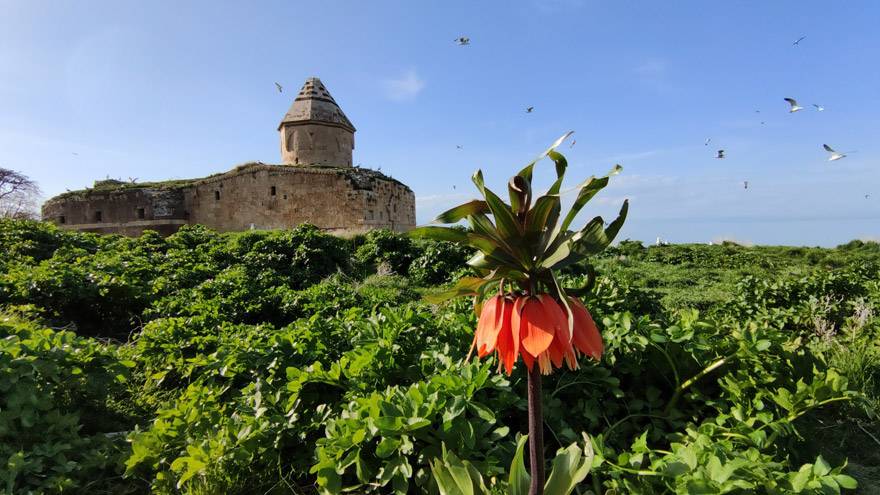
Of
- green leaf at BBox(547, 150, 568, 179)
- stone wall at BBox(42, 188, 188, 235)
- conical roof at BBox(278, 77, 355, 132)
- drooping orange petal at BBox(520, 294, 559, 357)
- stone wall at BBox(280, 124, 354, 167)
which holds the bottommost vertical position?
drooping orange petal at BBox(520, 294, 559, 357)

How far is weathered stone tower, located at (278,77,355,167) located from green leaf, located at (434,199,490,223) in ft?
77.7

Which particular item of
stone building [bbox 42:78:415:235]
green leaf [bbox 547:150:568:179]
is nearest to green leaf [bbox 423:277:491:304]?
green leaf [bbox 547:150:568:179]

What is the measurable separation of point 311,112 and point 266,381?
23.8 m

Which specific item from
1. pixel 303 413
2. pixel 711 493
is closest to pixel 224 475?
pixel 303 413

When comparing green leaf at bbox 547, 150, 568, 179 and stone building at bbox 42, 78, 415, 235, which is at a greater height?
stone building at bbox 42, 78, 415, 235

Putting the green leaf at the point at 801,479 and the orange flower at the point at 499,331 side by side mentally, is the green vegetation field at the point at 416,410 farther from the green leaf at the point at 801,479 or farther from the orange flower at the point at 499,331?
the orange flower at the point at 499,331

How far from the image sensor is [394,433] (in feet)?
5.28

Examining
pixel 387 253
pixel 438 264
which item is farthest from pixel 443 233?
pixel 387 253

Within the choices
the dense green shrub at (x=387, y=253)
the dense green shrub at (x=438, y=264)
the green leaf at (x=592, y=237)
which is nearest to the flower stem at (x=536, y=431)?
the green leaf at (x=592, y=237)

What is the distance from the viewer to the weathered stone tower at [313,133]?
2402 centimetres

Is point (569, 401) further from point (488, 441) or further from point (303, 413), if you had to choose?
point (303, 413)

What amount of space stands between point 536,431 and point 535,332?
314 millimetres

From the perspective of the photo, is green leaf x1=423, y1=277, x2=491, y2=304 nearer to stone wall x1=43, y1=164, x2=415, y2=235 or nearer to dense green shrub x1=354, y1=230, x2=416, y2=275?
dense green shrub x1=354, y1=230, x2=416, y2=275

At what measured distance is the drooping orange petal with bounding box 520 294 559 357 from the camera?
103 cm
